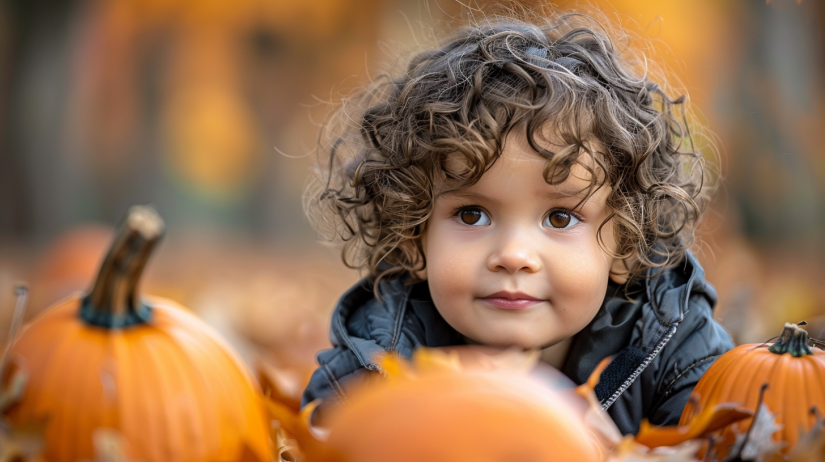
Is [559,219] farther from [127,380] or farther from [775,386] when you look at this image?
[127,380]

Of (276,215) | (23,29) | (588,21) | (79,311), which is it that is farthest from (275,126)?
(79,311)

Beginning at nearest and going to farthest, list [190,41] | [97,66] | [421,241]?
[421,241] → [97,66] → [190,41]

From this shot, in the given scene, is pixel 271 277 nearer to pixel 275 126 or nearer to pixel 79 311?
pixel 275 126


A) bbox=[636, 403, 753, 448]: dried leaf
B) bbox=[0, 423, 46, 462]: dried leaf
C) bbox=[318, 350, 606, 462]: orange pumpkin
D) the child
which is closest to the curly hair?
the child

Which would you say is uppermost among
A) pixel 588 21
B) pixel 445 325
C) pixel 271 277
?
pixel 588 21

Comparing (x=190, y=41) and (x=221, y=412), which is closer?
(x=221, y=412)

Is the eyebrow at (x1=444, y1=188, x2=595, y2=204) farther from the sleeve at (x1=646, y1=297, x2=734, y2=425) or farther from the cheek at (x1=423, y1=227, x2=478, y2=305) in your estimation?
the sleeve at (x1=646, y1=297, x2=734, y2=425)

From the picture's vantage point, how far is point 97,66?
4.96 meters

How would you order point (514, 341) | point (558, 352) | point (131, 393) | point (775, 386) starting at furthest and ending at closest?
point (558, 352) → point (514, 341) → point (775, 386) → point (131, 393)

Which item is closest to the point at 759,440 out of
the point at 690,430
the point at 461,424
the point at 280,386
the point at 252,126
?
the point at 690,430

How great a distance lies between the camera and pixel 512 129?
1.69 meters

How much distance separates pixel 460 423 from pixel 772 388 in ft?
2.04

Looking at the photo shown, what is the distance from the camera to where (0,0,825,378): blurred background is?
446 cm

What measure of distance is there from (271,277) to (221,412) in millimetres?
4025
